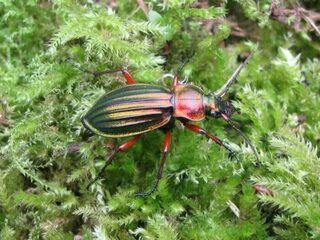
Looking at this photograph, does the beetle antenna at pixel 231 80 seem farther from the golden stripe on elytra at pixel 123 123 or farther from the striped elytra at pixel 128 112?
the golden stripe on elytra at pixel 123 123

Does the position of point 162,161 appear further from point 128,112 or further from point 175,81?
point 175,81

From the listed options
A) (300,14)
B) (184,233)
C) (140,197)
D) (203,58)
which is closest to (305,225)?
(184,233)

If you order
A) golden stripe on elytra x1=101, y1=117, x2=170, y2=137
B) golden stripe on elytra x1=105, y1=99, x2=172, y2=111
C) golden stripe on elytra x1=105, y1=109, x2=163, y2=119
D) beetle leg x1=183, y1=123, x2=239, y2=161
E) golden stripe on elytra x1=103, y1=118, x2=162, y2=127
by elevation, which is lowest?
beetle leg x1=183, y1=123, x2=239, y2=161

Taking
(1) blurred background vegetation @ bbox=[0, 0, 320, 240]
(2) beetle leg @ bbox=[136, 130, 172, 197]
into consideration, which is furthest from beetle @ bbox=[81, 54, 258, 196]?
(1) blurred background vegetation @ bbox=[0, 0, 320, 240]

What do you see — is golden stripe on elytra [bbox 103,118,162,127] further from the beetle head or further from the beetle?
the beetle head

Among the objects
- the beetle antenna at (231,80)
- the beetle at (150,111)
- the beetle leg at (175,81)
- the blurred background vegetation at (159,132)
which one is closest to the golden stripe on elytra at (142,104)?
the beetle at (150,111)

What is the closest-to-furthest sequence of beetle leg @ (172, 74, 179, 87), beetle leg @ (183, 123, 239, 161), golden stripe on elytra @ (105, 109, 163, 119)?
golden stripe on elytra @ (105, 109, 163, 119) → beetle leg @ (183, 123, 239, 161) → beetle leg @ (172, 74, 179, 87)

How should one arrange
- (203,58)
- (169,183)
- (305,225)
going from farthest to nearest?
(203,58) → (169,183) → (305,225)

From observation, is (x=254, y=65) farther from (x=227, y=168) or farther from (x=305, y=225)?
(x=305, y=225)
